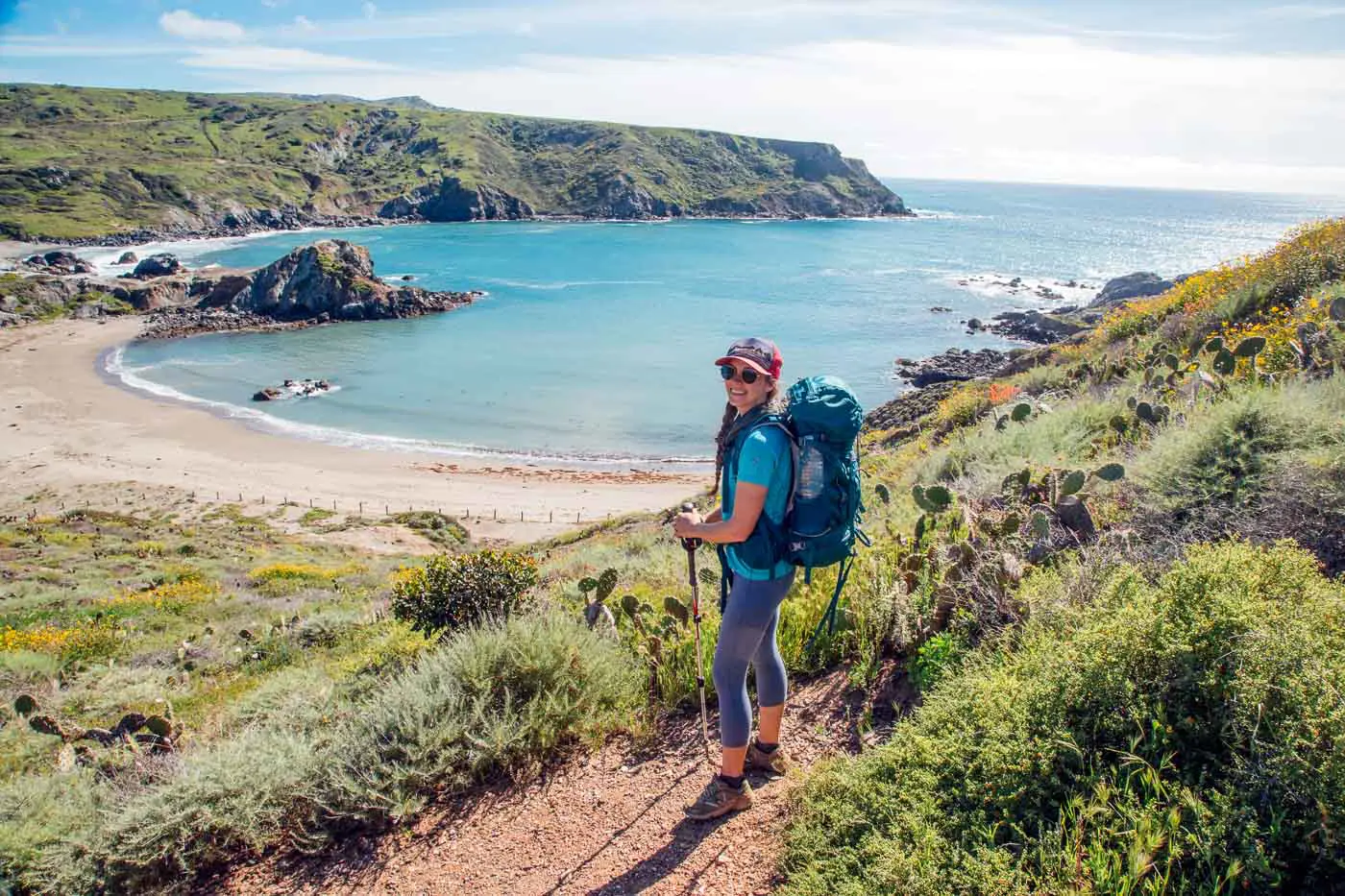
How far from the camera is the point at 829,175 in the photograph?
511 feet

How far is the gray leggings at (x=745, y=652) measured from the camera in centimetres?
346

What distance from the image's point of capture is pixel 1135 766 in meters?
2.78

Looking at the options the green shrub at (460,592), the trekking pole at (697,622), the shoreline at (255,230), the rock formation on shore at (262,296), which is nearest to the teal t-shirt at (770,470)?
the trekking pole at (697,622)

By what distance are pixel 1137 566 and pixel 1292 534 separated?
0.88 m

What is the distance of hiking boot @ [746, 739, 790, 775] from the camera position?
13.1 ft

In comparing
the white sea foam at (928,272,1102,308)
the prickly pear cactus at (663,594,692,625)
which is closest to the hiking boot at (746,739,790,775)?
the prickly pear cactus at (663,594,692,625)

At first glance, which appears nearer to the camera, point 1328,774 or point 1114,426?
point 1328,774

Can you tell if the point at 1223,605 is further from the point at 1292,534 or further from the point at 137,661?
the point at 137,661

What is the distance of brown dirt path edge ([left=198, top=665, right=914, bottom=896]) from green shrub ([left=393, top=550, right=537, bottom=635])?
10.3ft

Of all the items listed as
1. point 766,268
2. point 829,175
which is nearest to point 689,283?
point 766,268

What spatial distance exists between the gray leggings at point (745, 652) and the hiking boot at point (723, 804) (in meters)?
0.24

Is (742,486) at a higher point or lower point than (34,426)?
higher

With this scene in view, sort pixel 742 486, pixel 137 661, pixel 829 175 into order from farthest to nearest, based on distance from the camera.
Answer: pixel 829 175
pixel 137 661
pixel 742 486

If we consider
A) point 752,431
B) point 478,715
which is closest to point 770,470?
point 752,431
